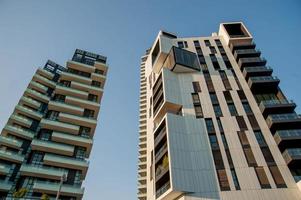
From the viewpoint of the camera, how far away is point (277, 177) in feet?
89.5

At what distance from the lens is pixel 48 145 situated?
37.1 meters

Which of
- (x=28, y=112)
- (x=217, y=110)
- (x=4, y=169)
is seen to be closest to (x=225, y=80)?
(x=217, y=110)

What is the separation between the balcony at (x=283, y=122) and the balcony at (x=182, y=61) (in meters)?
16.8

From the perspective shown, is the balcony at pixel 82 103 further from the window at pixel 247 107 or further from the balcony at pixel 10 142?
the window at pixel 247 107

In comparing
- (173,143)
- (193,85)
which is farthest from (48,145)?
(193,85)

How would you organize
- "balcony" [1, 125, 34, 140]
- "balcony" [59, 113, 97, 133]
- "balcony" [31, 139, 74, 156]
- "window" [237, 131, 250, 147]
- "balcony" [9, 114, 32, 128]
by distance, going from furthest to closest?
"balcony" [59, 113, 97, 133] → "balcony" [9, 114, 32, 128] → "balcony" [1, 125, 34, 140] → "balcony" [31, 139, 74, 156] → "window" [237, 131, 250, 147]

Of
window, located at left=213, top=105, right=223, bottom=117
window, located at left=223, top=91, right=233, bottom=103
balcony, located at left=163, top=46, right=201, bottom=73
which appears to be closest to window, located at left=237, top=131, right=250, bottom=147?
window, located at left=213, top=105, right=223, bottom=117

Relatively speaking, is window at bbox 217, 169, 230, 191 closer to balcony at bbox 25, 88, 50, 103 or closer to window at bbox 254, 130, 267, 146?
window at bbox 254, 130, 267, 146

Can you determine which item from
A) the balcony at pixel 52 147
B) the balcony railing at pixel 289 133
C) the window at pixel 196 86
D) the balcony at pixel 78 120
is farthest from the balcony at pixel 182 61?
the balcony at pixel 52 147

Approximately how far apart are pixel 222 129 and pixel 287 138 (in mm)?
9102

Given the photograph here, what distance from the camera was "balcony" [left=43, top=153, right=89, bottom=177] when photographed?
3569cm

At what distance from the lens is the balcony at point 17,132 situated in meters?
39.1

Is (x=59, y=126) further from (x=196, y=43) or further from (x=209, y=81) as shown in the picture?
(x=196, y=43)

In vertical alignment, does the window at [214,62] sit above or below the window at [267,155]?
above
